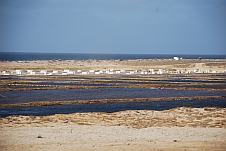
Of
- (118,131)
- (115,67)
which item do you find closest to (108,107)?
(118,131)

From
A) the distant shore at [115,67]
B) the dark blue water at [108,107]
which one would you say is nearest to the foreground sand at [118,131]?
the dark blue water at [108,107]

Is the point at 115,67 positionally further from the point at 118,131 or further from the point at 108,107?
the point at 118,131

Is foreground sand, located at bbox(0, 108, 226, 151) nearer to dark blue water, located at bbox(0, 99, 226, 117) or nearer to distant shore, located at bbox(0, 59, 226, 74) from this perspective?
dark blue water, located at bbox(0, 99, 226, 117)

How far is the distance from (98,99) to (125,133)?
12.0 m

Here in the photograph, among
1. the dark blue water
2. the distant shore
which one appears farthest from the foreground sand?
the distant shore

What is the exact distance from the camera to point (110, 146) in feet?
40.1

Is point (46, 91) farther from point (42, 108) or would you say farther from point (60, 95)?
point (42, 108)

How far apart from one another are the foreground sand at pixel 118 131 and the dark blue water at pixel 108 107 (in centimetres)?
243

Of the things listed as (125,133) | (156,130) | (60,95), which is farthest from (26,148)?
(60,95)

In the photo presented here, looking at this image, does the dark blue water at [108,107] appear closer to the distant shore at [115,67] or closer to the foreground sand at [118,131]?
the foreground sand at [118,131]

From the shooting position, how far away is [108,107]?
22.3m

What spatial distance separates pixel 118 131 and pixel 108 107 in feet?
25.4

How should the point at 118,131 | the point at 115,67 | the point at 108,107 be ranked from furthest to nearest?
the point at 115,67 < the point at 108,107 < the point at 118,131

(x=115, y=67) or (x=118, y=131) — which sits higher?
(x=115, y=67)
